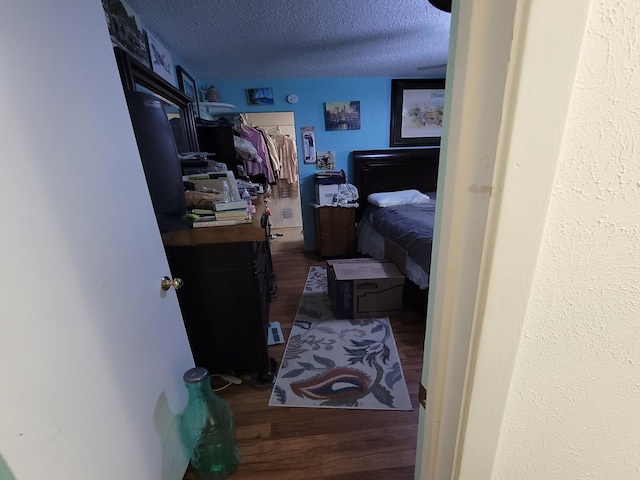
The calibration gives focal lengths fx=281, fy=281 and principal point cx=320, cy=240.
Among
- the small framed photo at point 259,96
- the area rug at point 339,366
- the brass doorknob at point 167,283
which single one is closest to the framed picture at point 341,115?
the small framed photo at point 259,96

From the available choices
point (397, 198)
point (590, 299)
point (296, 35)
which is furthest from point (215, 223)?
point (397, 198)

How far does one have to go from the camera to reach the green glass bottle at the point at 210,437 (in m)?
1.17

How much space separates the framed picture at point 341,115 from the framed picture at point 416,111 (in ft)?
1.54

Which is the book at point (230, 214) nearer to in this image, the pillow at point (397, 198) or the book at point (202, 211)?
the book at point (202, 211)

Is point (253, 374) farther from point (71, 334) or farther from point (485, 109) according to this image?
point (485, 109)

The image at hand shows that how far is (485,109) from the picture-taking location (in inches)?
12.9

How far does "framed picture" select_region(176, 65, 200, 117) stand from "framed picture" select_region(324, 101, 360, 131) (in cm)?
145

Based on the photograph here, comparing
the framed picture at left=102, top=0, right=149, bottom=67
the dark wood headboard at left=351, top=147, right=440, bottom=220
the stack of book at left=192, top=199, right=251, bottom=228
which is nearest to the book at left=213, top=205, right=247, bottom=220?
the stack of book at left=192, top=199, right=251, bottom=228

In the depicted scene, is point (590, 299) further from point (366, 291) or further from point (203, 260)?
point (366, 291)

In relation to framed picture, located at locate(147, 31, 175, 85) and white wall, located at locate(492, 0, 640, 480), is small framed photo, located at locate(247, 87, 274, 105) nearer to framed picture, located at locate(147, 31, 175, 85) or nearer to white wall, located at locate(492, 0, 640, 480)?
framed picture, located at locate(147, 31, 175, 85)

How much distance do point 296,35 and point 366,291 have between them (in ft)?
6.57

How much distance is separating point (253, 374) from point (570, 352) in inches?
66.0

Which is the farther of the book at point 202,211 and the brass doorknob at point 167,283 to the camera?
the book at point 202,211

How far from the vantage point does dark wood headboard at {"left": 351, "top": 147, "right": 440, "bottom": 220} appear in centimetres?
356
